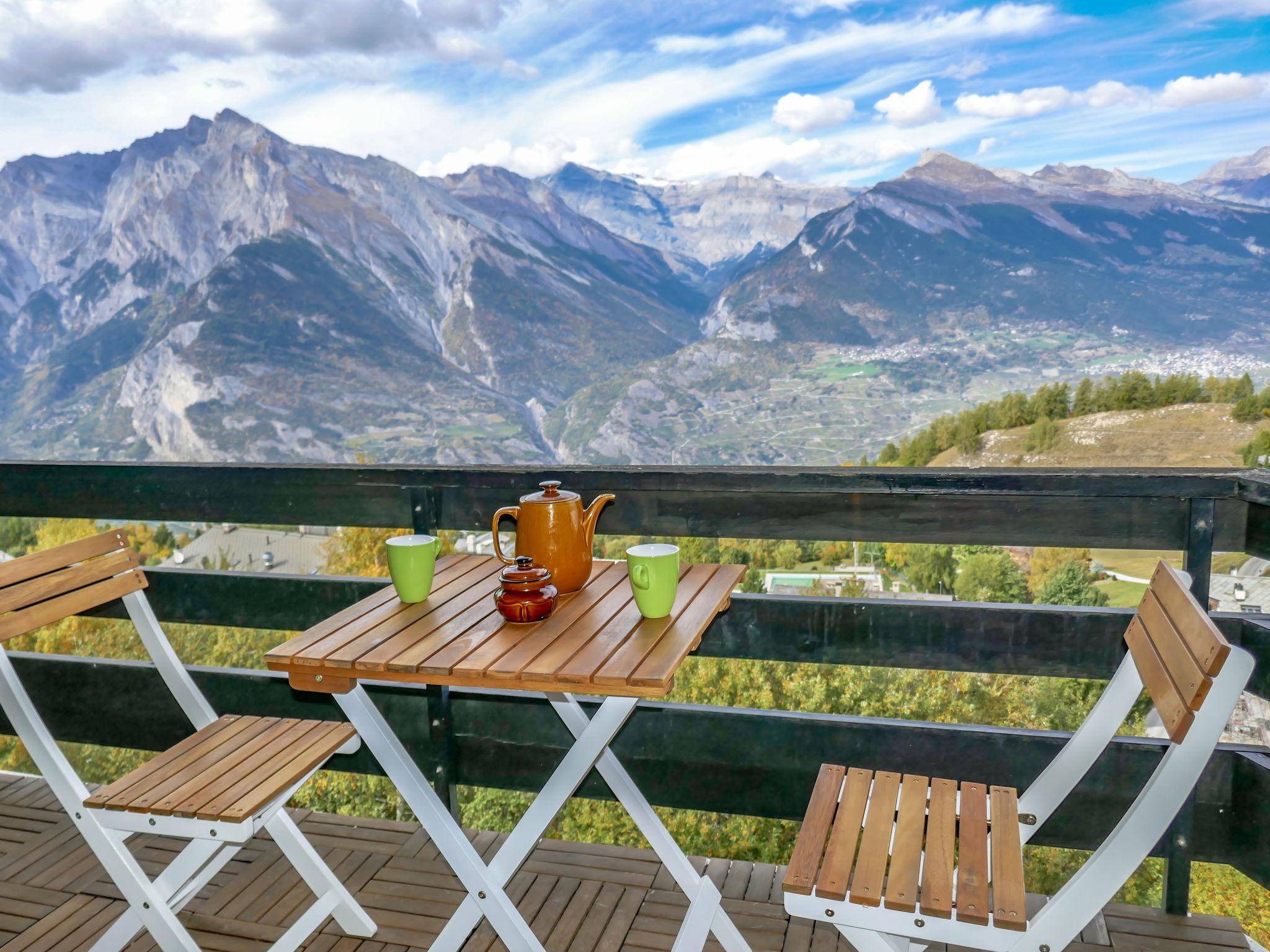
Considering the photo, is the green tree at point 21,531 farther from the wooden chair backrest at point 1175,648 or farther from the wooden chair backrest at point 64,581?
the wooden chair backrest at point 1175,648

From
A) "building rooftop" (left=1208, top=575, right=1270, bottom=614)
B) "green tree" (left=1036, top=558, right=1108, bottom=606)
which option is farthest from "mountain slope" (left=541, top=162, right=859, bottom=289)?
"building rooftop" (left=1208, top=575, right=1270, bottom=614)

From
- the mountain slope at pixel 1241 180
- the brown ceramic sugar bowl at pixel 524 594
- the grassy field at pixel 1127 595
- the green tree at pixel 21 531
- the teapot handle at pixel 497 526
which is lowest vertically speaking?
the green tree at pixel 21 531

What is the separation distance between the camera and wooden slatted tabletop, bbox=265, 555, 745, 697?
127 cm

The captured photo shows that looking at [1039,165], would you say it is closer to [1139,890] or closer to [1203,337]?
[1203,337]

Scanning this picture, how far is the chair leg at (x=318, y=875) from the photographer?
1741mm

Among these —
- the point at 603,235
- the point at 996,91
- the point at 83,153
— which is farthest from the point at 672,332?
the point at 83,153

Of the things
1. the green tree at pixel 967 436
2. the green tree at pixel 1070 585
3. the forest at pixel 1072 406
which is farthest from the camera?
the green tree at pixel 967 436

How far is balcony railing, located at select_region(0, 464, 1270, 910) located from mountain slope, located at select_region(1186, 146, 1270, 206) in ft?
219

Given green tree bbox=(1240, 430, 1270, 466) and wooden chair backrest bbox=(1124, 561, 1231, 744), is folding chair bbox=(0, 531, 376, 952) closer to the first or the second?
wooden chair backrest bbox=(1124, 561, 1231, 744)

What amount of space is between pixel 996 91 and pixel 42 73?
58.4m

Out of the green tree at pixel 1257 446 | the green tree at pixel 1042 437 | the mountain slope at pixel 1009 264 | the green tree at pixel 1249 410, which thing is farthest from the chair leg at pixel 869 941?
the mountain slope at pixel 1009 264

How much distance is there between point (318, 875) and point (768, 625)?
1.05 m

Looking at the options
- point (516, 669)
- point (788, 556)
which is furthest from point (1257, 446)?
point (516, 669)

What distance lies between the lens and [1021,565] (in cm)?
598
